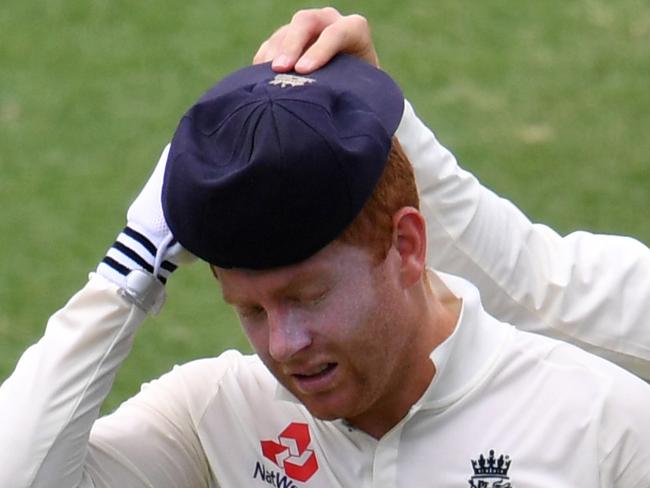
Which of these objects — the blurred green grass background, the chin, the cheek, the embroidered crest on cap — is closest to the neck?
the chin

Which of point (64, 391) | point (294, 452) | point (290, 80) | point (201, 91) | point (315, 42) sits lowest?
point (294, 452)

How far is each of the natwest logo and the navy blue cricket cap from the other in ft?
1.44

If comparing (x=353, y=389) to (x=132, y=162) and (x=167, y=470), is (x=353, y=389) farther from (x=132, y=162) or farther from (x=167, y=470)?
(x=132, y=162)

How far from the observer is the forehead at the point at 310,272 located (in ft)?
8.96

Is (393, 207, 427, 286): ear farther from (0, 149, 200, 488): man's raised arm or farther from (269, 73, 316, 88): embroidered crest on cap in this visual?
(0, 149, 200, 488): man's raised arm

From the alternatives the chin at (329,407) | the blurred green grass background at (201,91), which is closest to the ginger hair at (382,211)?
the chin at (329,407)

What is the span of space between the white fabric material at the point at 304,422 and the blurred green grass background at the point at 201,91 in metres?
3.19

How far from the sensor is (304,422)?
3.08 m

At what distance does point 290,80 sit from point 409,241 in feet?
1.02

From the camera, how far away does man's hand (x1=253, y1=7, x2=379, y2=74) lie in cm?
295

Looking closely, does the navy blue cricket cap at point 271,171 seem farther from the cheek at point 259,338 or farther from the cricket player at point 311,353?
the cheek at point 259,338

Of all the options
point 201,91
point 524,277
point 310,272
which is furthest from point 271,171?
point 201,91

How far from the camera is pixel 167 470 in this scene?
310 centimetres

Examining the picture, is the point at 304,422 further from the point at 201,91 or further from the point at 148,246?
the point at 201,91
